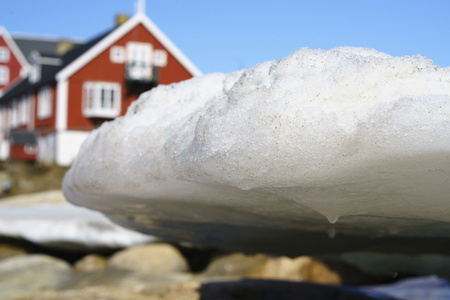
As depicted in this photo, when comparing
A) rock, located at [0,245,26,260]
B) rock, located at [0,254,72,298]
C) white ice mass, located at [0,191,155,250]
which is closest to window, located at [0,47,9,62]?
white ice mass, located at [0,191,155,250]

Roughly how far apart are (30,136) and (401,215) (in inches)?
848

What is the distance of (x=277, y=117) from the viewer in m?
1.17

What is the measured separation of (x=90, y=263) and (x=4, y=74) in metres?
35.2

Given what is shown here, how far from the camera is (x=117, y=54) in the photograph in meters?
22.5

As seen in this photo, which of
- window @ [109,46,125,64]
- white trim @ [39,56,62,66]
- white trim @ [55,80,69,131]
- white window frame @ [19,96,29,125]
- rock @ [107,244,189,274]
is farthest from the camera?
white window frame @ [19,96,29,125]

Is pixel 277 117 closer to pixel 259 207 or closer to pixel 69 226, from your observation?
pixel 259 207

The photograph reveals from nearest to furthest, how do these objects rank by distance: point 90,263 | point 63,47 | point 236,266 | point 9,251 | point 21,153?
1. point 236,266
2. point 90,263
3. point 9,251
4. point 21,153
5. point 63,47

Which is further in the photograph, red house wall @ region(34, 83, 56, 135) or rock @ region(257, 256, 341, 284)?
red house wall @ region(34, 83, 56, 135)

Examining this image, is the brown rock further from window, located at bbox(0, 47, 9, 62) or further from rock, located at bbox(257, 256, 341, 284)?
window, located at bbox(0, 47, 9, 62)

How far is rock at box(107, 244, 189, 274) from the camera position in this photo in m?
4.79

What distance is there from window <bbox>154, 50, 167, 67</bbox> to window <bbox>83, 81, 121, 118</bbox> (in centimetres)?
214

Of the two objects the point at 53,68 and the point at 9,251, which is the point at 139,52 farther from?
the point at 9,251

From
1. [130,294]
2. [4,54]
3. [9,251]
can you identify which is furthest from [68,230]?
[4,54]

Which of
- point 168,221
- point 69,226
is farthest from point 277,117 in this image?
point 69,226
